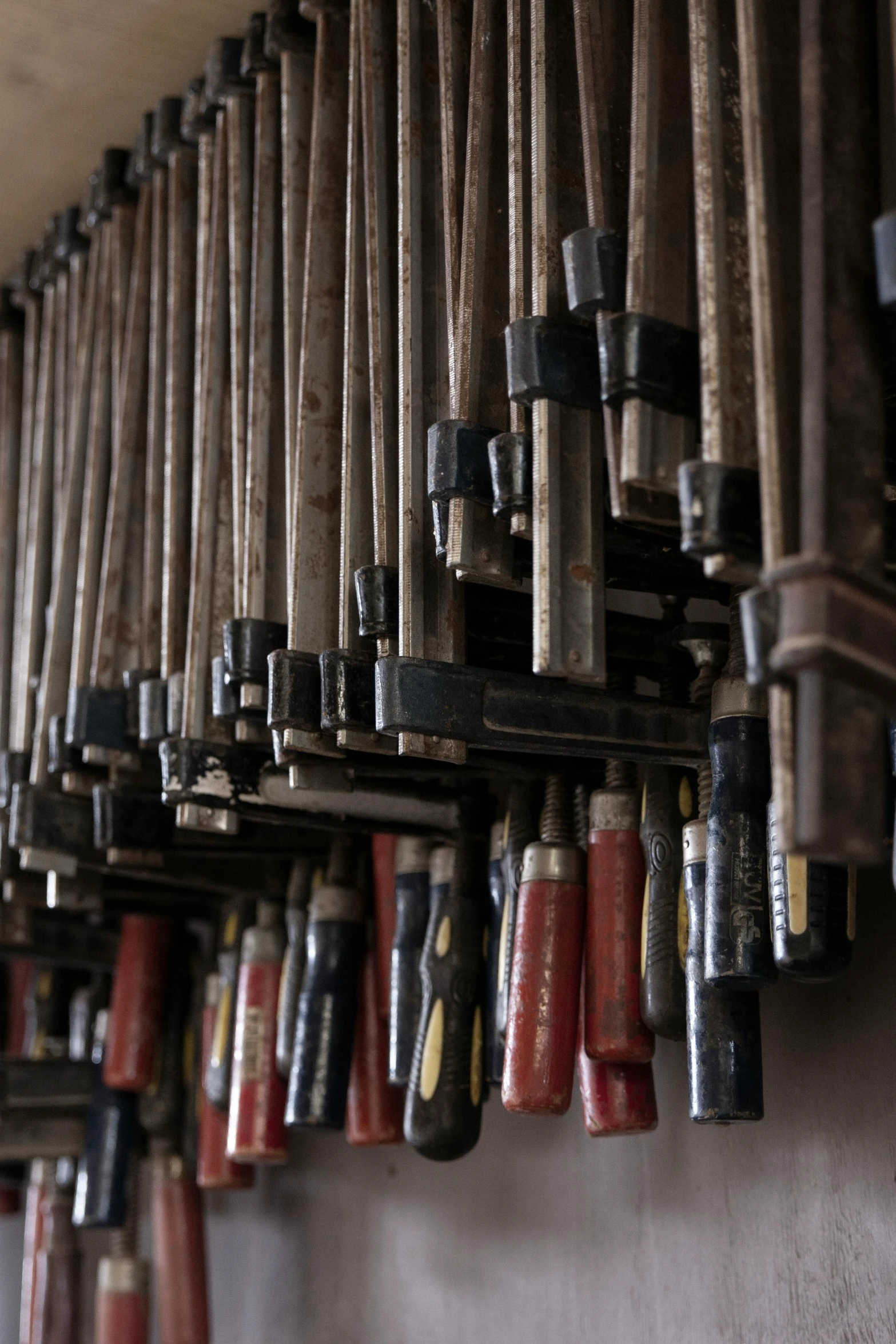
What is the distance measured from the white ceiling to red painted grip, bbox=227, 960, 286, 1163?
1.32 meters

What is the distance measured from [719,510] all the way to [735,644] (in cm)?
42

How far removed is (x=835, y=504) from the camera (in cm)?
97

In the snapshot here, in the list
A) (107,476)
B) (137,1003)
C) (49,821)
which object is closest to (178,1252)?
(137,1003)

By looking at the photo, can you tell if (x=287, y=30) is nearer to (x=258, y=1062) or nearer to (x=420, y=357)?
(x=420, y=357)

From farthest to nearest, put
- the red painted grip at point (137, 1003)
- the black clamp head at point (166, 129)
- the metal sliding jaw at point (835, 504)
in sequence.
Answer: the red painted grip at point (137, 1003), the black clamp head at point (166, 129), the metal sliding jaw at point (835, 504)

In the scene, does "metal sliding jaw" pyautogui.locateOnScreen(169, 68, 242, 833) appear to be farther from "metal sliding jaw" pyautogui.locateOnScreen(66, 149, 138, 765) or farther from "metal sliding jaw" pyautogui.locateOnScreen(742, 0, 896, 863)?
"metal sliding jaw" pyautogui.locateOnScreen(742, 0, 896, 863)

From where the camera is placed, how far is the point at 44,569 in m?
2.54

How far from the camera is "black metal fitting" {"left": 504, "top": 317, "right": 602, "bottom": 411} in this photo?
50.3 inches

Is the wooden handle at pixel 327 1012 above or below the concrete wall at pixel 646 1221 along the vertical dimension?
above

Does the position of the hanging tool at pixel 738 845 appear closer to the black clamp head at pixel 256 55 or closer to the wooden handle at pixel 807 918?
the wooden handle at pixel 807 918

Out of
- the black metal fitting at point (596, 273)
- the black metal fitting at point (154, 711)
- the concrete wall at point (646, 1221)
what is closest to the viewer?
the black metal fitting at point (596, 273)

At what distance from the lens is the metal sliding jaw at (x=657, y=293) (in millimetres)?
1149

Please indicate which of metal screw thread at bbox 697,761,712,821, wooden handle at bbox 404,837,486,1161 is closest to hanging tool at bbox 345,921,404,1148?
wooden handle at bbox 404,837,486,1161

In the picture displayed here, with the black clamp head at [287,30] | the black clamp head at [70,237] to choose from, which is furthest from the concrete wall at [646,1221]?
the black clamp head at [70,237]
